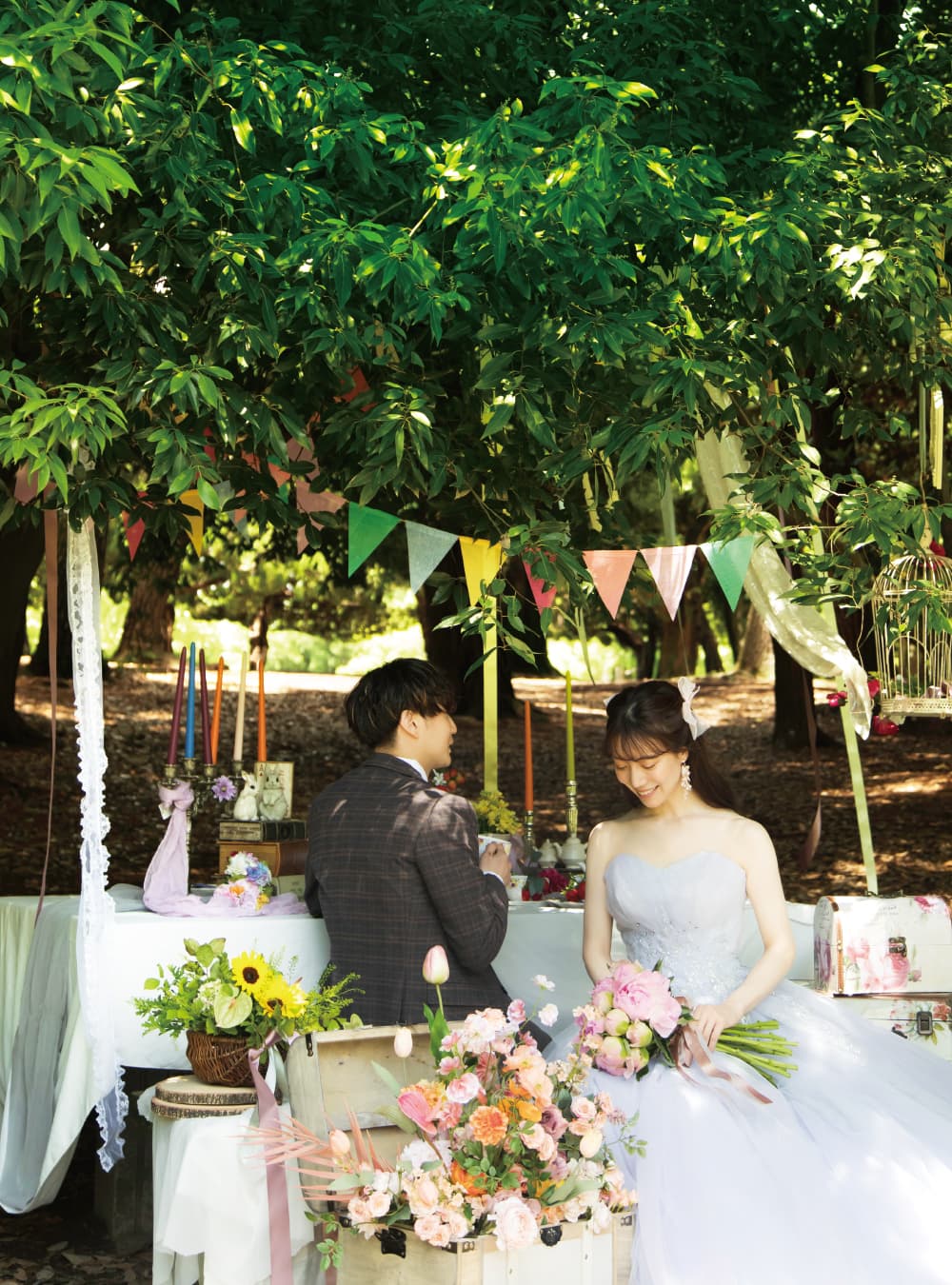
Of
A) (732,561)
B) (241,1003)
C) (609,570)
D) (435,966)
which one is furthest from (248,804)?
(435,966)

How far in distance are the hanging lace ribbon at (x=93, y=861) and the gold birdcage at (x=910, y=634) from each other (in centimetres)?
230

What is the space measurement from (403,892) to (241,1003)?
0.50 m

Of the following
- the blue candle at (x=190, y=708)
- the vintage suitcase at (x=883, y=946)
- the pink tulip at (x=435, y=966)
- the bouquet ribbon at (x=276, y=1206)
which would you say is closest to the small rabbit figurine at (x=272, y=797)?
the blue candle at (x=190, y=708)

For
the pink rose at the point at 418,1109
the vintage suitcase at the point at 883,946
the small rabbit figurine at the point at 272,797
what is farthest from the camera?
the small rabbit figurine at the point at 272,797

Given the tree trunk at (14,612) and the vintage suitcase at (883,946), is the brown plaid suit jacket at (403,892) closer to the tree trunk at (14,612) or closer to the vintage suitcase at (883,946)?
the vintage suitcase at (883,946)

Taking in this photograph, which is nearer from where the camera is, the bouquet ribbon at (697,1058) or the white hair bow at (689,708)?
the bouquet ribbon at (697,1058)

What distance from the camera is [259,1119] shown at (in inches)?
132

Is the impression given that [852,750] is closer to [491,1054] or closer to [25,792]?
[491,1054]

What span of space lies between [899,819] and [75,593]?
26.7 feet

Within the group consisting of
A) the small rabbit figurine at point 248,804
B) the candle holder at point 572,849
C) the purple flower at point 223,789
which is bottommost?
the candle holder at point 572,849

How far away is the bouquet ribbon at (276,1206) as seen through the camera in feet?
10.6

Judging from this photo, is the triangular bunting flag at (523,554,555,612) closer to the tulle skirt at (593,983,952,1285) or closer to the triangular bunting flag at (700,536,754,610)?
the triangular bunting flag at (700,536,754,610)

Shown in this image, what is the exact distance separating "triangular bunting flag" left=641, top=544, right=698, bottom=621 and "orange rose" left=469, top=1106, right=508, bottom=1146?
2432 millimetres

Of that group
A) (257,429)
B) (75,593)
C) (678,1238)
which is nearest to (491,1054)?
(678,1238)
